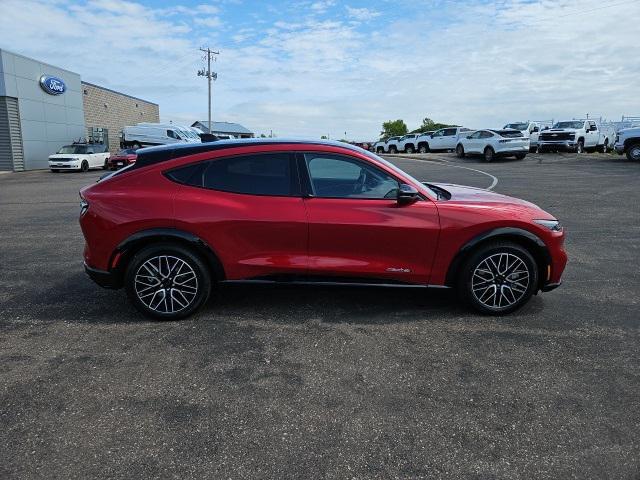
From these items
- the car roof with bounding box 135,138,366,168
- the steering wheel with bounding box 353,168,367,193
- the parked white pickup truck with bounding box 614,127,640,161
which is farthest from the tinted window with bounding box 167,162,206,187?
the parked white pickup truck with bounding box 614,127,640,161

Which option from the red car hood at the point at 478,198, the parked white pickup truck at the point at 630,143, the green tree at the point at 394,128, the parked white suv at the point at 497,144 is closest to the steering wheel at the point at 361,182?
the red car hood at the point at 478,198

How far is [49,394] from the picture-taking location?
10.7 feet

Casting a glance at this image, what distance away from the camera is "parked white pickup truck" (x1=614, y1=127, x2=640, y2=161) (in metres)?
23.9

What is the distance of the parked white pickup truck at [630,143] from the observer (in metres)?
23.9

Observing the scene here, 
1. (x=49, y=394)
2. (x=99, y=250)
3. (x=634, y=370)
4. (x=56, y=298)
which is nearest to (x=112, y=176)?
(x=99, y=250)

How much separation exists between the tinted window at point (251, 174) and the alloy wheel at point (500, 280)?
6.43 ft

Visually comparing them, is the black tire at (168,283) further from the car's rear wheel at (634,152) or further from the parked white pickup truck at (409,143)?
the parked white pickup truck at (409,143)

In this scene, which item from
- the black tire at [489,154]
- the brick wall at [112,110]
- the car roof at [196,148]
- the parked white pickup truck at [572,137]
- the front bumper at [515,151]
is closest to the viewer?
the car roof at [196,148]

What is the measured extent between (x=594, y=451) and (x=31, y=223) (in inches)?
405

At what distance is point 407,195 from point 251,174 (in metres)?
1.45

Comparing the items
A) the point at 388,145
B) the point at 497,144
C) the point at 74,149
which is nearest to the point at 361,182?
the point at 497,144

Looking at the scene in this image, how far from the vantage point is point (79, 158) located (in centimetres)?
2756

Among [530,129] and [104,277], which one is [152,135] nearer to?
[530,129]

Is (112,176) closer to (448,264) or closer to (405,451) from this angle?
(448,264)
